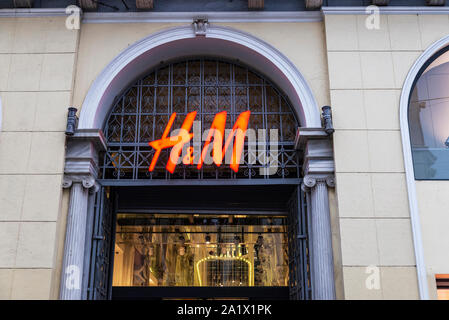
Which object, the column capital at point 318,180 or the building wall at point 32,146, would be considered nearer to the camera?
the building wall at point 32,146

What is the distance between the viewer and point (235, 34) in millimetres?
11305

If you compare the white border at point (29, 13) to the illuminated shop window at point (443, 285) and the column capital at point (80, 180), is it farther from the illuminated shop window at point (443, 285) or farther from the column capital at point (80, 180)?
the illuminated shop window at point (443, 285)

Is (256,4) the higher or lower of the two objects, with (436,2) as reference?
higher

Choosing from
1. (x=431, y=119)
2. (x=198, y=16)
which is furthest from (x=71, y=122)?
(x=431, y=119)

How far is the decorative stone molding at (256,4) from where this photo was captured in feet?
37.1

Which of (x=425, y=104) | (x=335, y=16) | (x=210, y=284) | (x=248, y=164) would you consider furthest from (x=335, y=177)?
(x=210, y=284)

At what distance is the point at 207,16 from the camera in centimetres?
1138

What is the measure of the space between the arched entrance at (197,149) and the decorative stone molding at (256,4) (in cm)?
79

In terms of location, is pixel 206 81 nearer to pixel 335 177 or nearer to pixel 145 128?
pixel 145 128

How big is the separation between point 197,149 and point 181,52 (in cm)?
242

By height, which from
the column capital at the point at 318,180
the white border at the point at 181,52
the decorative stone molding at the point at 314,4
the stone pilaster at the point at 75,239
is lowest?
the stone pilaster at the point at 75,239

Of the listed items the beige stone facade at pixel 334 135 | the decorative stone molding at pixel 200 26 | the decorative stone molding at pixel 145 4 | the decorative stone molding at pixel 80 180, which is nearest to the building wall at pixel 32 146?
the beige stone facade at pixel 334 135

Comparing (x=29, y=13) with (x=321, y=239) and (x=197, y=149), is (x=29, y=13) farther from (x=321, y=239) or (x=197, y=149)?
(x=321, y=239)

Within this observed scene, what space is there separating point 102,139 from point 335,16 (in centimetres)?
574
